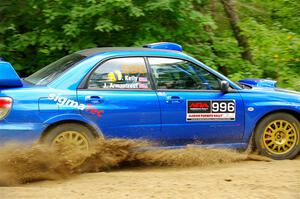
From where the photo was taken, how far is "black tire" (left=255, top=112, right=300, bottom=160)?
658 centimetres

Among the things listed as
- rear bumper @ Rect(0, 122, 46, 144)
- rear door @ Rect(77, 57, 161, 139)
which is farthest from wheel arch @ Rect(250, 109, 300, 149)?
rear bumper @ Rect(0, 122, 46, 144)

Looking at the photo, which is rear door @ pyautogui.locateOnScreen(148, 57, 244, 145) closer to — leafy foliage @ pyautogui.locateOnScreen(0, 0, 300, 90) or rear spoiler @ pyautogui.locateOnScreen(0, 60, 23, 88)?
rear spoiler @ pyautogui.locateOnScreen(0, 60, 23, 88)

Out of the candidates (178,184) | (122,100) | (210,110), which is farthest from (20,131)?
(210,110)

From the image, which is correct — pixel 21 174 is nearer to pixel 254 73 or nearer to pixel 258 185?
pixel 258 185

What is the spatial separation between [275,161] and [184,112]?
1466 millimetres

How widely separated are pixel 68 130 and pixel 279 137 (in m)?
2.93

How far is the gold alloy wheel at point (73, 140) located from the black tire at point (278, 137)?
2.38 metres

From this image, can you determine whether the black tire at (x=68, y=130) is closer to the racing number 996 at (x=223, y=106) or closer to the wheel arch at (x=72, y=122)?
the wheel arch at (x=72, y=122)

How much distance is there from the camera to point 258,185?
520cm

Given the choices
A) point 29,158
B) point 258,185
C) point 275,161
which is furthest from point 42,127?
point 275,161

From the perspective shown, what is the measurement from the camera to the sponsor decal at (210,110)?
623 centimetres

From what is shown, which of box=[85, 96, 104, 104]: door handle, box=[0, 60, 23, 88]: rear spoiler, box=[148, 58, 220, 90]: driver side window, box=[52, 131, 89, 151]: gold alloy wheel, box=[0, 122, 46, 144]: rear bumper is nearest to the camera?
box=[0, 122, 46, 144]: rear bumper

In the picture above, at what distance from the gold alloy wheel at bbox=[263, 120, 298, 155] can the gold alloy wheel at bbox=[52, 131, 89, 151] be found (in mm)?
2497

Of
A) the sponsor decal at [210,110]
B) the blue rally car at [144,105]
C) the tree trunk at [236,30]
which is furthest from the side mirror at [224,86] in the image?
the tree trunk at [236,30]
